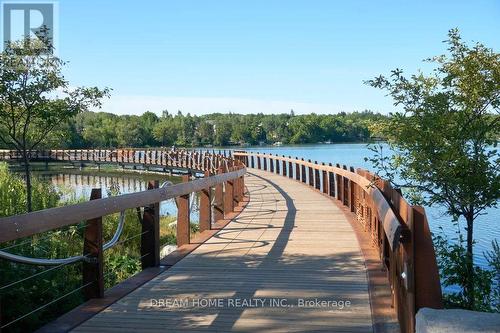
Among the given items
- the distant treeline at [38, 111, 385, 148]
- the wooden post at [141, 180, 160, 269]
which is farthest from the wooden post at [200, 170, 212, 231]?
the distant treeline at [38, 111, 385, 148]

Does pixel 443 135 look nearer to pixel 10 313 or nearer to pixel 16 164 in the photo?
pixel 10 313

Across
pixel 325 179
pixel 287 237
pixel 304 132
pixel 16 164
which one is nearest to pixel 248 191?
pixel 325 179

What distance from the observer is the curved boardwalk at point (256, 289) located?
3.89 m

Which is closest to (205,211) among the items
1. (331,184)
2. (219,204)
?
(219,204)

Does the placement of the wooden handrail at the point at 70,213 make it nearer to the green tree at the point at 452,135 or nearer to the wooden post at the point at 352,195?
the green tree at the point at 452,135

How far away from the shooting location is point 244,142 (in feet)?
429

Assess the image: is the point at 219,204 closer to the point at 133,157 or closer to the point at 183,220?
the point at 183,220

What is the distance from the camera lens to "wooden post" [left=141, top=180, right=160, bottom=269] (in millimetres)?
5758

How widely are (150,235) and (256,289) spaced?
1.47 metres

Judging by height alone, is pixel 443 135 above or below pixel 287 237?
above

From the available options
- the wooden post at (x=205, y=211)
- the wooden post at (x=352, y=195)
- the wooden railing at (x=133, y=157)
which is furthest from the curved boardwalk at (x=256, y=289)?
the wooden railing at (x=133, y=157)

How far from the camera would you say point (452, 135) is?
6.65m

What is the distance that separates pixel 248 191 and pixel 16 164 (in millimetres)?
46746
